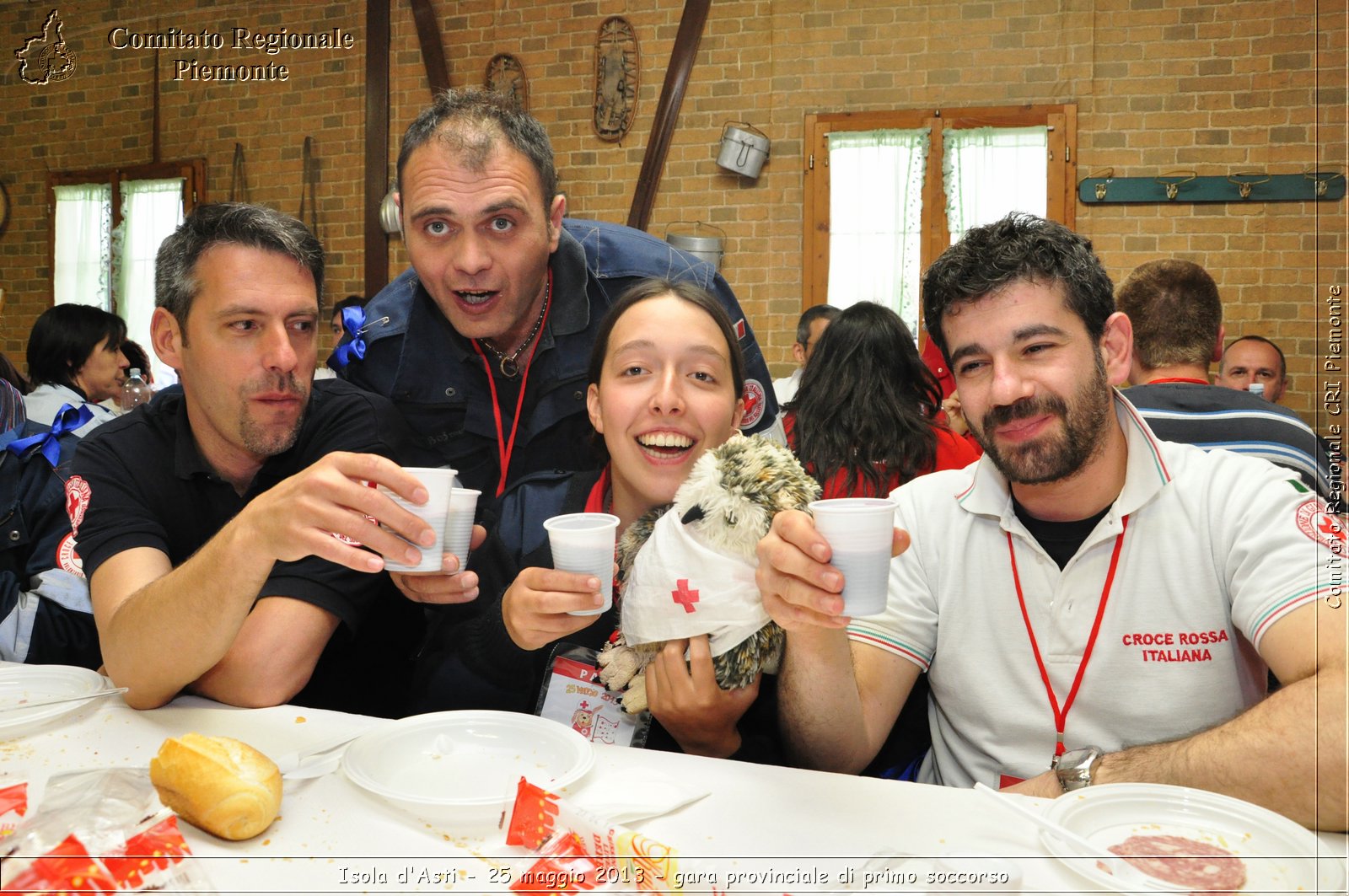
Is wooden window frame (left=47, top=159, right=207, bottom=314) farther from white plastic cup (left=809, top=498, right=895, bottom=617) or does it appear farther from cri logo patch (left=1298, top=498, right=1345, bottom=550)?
cri logo patch (left=1298, top=498, right=1345, bottom=550)

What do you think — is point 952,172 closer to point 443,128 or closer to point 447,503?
point 443,128

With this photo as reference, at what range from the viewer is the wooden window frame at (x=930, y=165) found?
22.5 ft

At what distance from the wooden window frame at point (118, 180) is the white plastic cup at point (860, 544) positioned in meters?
9.03

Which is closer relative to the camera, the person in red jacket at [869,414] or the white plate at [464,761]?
the white plate at [464,761]

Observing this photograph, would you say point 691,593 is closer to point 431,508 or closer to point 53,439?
point 431,508

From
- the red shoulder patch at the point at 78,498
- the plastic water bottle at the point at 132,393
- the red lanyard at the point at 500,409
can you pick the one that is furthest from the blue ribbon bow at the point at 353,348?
the plastic water bottle at the point at 132,393

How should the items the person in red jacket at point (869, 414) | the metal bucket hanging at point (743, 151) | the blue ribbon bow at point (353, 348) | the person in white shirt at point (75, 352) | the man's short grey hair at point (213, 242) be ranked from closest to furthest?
the man's short grey hair at point (213, 242)
the blue ribbon bow at point (353, 348)
the person in red jacket at point (869, 414)
the person in white shirt at point (75, 352)
the metal bucket hanging at point (743, 151)

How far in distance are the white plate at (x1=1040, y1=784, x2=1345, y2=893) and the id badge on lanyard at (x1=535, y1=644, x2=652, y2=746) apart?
2.41 feet

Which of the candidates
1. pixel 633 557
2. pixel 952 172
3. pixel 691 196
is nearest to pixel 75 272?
pixel 691 196

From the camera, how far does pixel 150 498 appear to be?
79.4 inches

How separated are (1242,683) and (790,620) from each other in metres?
0.92

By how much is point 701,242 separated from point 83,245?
6404 mm

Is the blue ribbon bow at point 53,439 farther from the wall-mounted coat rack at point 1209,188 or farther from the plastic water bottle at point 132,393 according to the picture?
the wall-mounted coat rack at point 1209,188

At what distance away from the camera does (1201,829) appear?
1201 millimetres
